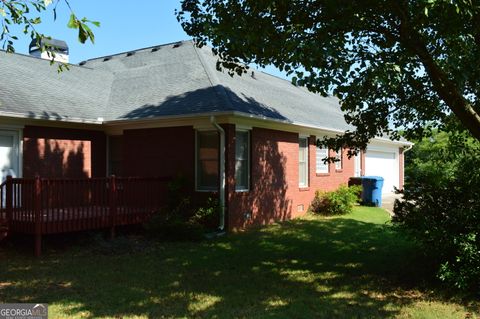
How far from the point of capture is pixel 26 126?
12000 mm

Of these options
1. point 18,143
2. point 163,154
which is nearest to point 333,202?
point 163,154

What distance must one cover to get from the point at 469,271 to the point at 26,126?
10442 millimetres

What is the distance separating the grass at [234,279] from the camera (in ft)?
20.0

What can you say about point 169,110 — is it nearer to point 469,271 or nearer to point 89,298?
point 89,298

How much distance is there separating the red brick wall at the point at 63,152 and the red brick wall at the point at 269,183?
14.5 feet

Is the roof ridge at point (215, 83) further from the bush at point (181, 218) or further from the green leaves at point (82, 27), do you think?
the green leaves at point (82, 27)

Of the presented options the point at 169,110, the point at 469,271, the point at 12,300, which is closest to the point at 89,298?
the point at 12,300

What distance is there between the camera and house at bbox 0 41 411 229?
12.2 m

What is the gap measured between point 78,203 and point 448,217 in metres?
7.78

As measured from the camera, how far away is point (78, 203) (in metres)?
10.8

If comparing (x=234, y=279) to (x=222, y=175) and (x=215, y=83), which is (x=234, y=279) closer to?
(x=222, y=175)

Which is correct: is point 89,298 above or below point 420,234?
below

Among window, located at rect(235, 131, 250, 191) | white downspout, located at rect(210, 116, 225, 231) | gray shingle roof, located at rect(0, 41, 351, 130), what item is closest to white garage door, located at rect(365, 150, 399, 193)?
gray shingle roof, located at rect(0, 41, 351, 130)

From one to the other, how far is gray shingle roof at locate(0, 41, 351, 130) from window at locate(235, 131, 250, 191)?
84 cm
